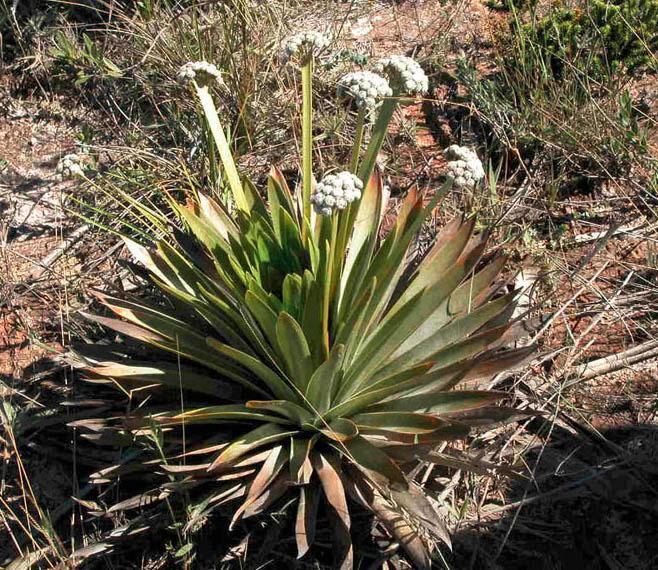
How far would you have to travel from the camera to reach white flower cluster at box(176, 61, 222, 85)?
97.0 inches

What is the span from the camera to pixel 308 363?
7.83ft

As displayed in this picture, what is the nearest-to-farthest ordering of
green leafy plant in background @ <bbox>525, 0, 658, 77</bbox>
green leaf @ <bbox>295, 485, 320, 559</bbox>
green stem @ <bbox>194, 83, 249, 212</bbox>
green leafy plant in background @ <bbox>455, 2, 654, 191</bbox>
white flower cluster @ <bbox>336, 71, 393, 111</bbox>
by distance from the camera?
white flower cluster @ <bbox>336, 71, 393, 111</bbox>
green leaf @ <bbox>295, 485, 320, 559</bbox>
green stem @ <bbox>194, 83, 249, 212</bbox>
green leafy plant in background @ <bbox>455, 2, 654, 191</bbox>
green leafy plant in background @ <bbox>525, 0, 658, 77</bbox>

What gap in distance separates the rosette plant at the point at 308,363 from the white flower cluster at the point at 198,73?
0.03 feet

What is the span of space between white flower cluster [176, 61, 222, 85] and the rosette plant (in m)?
0.01

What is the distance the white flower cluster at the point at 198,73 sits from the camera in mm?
2463

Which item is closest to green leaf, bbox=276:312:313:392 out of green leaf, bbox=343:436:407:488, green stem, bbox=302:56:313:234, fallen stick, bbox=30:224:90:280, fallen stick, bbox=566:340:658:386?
green leaf, bbox=343:436:407:488

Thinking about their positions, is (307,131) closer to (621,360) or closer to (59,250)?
(621,360)

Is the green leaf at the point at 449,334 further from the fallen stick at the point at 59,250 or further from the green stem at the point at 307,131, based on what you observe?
the fallen stick at the point at 59,250

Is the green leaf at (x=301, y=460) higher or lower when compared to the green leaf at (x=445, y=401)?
higher

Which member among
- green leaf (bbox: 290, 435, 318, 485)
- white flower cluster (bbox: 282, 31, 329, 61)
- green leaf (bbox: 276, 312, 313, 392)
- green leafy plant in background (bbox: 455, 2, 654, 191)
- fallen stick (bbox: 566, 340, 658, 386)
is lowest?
fallen stick (bbox: 566, 340, 658, 386)

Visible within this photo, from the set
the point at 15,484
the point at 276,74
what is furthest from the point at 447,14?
the point at 15,484

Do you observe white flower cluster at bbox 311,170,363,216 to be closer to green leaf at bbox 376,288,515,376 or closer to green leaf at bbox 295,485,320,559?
green leaf at bbox 376,288,515,376

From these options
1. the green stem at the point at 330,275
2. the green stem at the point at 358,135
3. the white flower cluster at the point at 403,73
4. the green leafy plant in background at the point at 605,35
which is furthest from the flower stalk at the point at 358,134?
the green leafy plant in background at the point at 605,35

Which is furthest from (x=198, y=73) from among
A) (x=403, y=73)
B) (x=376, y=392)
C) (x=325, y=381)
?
(x=376, y=392)
